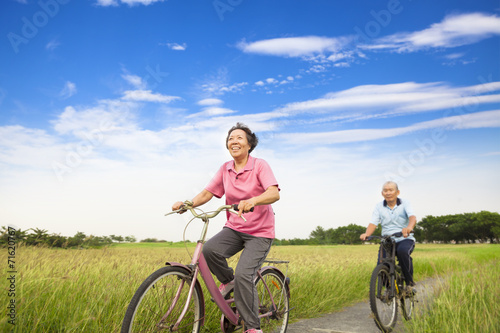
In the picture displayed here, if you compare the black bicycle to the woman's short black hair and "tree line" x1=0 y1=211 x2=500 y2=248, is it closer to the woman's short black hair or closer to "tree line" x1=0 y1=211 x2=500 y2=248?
the woman's short black hair

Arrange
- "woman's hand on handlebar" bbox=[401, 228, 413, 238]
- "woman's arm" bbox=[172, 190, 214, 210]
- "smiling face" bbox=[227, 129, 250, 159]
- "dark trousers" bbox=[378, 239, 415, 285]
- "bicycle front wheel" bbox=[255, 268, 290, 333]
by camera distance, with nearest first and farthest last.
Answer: "smiling face" bbox=[227, 129, 250, 159], "woman's arm" bbox=[172, 190, 214, 210], "bicycle front wheel" bbox=[255, 268, 290, 333], "woman's hand on handlebar" bbox=[401, 228, 413, 238], "dark trousers" bbox=[378, 239, 415, 285]

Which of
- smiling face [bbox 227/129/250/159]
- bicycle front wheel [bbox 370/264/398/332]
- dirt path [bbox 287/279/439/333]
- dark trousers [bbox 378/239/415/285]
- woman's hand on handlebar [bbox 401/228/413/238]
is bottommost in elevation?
dirt path [bbox 287/279/439/333]

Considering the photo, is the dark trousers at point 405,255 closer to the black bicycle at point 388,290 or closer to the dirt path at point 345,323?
the black bicycle at point 388,290

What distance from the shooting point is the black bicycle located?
4.88 metres

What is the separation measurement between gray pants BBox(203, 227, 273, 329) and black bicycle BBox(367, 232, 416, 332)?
180 cm

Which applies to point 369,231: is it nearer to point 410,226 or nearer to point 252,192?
point 410,226

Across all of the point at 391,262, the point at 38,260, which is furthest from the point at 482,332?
the point at 38,260

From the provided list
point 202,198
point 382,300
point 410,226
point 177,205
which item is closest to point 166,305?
point 177,205

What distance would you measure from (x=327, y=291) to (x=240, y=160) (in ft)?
12.7

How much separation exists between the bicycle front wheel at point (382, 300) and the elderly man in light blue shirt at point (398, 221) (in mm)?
449

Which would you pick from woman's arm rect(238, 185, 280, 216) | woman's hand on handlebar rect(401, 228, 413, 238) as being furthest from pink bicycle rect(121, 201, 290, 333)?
woman's hand on handlebar rect(401, 228, 413, 238)

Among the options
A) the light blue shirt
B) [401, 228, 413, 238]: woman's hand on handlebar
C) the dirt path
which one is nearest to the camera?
the dirt path

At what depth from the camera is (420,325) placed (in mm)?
4367

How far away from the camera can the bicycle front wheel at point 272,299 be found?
4.38 meters
